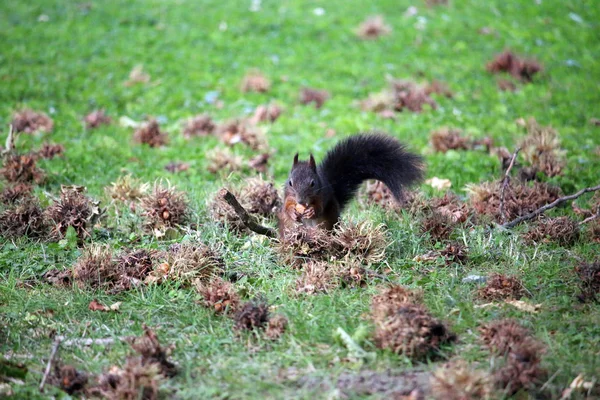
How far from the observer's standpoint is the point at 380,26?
34.7 feet

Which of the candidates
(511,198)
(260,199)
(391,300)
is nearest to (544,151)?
(511,198)

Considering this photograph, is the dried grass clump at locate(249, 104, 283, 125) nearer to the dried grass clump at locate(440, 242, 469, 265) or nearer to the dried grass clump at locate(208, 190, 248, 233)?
the dried grass clump at locate(208, 190, 248, 233)

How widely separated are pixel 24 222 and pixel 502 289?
3255mm

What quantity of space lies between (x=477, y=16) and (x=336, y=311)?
823 cm

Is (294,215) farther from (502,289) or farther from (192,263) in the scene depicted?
(502,289)

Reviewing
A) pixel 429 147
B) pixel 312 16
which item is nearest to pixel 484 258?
pixel 429 147

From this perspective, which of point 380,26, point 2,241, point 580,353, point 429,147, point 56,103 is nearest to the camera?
point 580,353

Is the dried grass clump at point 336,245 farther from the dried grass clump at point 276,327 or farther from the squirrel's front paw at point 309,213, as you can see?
the dried grass clump at point 276,327

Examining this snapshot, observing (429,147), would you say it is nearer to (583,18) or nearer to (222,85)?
(222,85)

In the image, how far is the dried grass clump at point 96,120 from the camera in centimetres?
805

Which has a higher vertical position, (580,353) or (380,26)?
(580,353)

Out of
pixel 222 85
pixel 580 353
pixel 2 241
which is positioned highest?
pixel 580 353

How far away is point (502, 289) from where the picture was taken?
402 cm

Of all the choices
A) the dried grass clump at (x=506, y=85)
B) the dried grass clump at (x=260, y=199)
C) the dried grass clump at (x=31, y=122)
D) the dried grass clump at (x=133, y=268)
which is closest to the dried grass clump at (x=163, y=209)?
the dried grass clump at (x=260, y=199)
